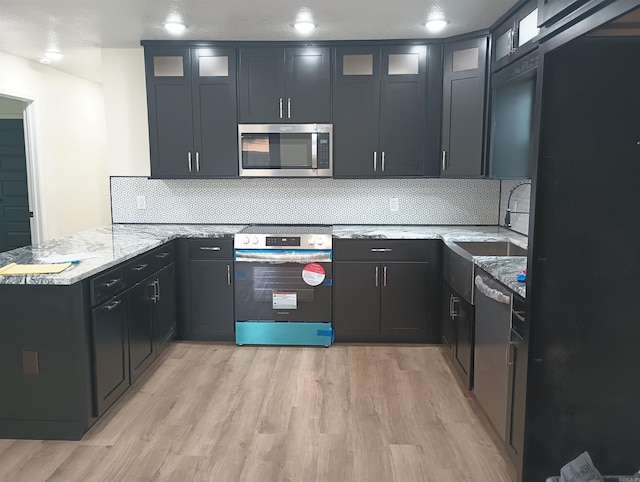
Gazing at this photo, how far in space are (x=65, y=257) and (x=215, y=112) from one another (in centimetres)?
180

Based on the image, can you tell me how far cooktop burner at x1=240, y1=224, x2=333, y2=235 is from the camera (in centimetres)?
415

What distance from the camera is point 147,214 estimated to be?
15.4 ft

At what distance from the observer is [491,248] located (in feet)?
11.8

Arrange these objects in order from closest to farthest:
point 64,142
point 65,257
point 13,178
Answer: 1. point 65,257
2. point 13,178
3. point 64,142

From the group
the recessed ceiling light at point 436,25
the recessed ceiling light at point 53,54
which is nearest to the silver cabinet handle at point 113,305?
the recessed ceiling light at point 436,25

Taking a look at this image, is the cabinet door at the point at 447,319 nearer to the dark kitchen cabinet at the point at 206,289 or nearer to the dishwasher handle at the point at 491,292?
the dishwasher handle at the point at 491,292

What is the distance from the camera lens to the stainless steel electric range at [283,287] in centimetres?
404

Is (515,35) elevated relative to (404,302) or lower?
elevated

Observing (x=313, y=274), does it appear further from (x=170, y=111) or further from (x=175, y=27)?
(x=175, y=27)

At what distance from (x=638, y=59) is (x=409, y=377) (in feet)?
7.92

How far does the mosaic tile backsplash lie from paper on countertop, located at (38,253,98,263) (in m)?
1.62

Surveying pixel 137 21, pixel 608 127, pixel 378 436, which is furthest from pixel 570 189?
pixel 137 21

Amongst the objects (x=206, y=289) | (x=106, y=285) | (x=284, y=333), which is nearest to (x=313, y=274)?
(x=284, y=333)

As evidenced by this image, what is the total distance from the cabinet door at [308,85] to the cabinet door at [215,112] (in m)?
0.45
